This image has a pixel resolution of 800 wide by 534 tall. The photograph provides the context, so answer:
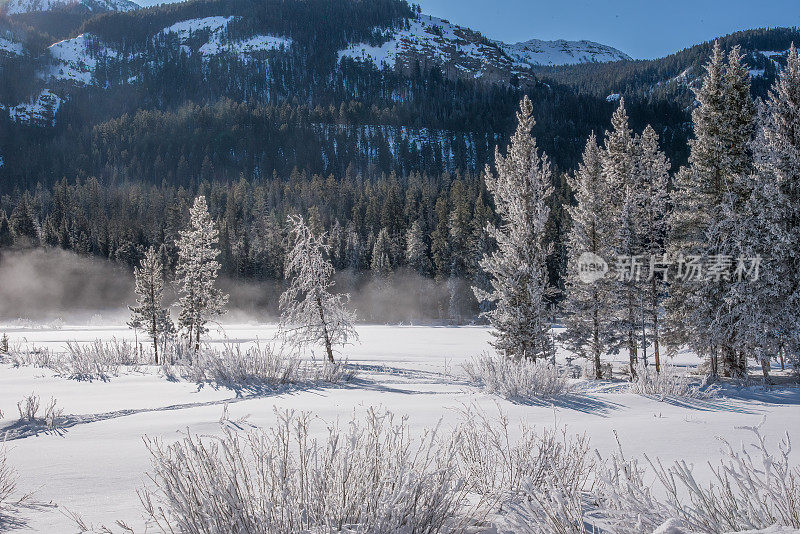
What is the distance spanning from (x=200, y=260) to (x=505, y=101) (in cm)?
14831

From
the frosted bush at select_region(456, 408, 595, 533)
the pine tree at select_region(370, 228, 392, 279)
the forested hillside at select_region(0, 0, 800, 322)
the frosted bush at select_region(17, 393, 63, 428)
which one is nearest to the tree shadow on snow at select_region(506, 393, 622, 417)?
the frosted bush at select_region(456, 408, 595, 533)

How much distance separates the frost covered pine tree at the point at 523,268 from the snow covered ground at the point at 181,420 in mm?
6983

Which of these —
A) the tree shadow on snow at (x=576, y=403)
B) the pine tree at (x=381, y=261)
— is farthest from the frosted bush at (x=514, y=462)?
the pine tree at (x=381, y=261)

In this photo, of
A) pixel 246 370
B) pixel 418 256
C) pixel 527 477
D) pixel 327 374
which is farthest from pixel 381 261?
pixel 527 477

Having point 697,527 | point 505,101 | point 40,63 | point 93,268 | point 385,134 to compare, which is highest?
point 40,63

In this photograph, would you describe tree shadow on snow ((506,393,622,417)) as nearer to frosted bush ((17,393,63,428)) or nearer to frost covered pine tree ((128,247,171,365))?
frosted bush ((17,393,63,428))

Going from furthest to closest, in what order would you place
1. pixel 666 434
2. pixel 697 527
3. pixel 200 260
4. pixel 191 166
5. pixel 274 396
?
pixel 191 166
pixel 200 260
pixel 274 396
pixel 666 434
pixel 697 527

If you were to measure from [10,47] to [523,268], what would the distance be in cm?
25166

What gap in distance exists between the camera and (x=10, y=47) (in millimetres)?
185750

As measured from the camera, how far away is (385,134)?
145000 mm

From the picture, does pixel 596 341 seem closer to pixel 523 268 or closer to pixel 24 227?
pixel 523 268

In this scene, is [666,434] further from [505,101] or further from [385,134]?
[505,101]

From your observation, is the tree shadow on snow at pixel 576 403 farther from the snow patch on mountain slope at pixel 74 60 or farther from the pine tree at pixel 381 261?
the snow patch on mountain slope at pixel 74 60

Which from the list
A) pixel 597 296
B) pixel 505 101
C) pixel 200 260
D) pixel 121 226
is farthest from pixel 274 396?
pixel 505 101
